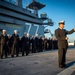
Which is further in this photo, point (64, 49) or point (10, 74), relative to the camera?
point (64, 49)

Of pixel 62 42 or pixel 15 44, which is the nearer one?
pixel 62 42

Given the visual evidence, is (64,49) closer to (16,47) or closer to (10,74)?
(10,74)

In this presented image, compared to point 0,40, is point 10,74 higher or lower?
lower

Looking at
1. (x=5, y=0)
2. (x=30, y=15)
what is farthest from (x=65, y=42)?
(x=30, y=15)

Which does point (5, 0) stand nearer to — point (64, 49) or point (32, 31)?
point (32, 31)

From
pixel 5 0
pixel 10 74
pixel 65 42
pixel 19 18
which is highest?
pixel 5 0

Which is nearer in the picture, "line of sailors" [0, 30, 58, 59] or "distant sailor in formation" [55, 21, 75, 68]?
"distant sailor in formation" [55, 21, 75, 68]

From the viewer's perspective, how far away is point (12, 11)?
43031 millimetres

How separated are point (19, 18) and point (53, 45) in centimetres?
2244

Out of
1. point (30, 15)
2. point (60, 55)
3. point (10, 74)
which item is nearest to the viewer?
point (10, 74)

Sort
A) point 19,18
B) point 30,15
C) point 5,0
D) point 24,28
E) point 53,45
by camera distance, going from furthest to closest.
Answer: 1. point 30,15
2. point 19,18
3. point 5,0
4. point 24,28
5. point 53,45

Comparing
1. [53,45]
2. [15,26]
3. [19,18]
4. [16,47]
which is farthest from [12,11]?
[16,47]

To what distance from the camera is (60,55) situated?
5941 millimetres

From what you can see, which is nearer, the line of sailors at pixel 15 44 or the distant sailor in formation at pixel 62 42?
the distant sailor in formation at pixel 62 42
